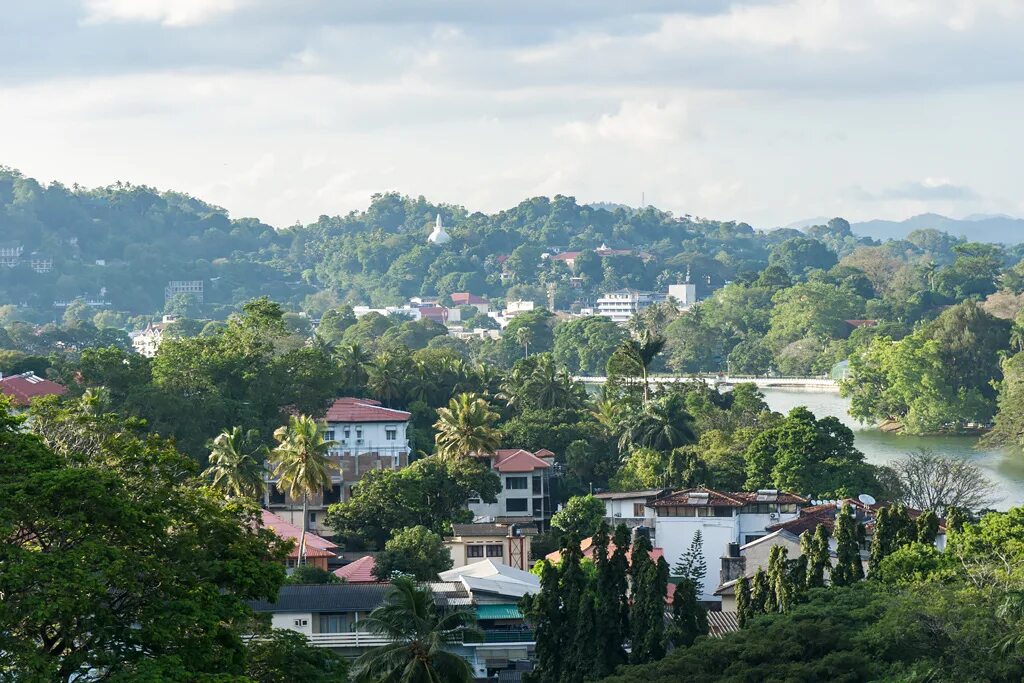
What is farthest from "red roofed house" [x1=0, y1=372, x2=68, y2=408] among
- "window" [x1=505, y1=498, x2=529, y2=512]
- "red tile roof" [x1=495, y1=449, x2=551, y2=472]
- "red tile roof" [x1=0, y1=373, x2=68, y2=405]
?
"window" [x1=505, y1=498, x2=529, y2=512]

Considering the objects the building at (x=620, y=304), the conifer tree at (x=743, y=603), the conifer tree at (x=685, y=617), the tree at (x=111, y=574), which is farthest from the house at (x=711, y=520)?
the building at (x=620, y=304)

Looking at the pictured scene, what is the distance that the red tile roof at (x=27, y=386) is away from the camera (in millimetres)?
58956

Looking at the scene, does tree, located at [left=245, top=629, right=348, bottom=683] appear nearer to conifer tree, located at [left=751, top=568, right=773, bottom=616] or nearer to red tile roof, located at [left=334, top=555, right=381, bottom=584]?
conifer tree, located at [left=751, top=568, right=773, bottom=616]

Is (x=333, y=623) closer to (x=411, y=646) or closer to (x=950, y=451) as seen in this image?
(x=411, y=646)

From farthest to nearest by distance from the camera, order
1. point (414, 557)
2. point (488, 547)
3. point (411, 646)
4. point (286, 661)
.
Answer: point (488, 547) → point (414, 557) → point (411, 646) → point (286, 661)

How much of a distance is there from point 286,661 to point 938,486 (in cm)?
3491

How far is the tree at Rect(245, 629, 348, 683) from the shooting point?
21.5 metres

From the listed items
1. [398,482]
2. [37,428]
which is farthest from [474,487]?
[37,428]

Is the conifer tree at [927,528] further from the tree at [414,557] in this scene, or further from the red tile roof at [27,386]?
the red tile roof at [27,386]

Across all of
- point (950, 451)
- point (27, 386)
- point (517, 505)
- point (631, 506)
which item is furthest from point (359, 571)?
point (950, 451)

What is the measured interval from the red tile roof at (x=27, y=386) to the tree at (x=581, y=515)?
56.7ft

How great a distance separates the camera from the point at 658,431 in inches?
2292

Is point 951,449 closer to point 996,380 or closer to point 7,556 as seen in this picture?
point 996,380

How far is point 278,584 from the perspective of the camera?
854 inches
